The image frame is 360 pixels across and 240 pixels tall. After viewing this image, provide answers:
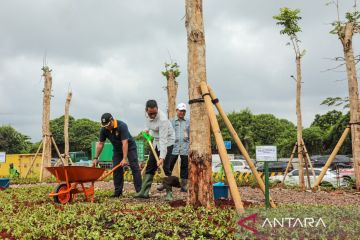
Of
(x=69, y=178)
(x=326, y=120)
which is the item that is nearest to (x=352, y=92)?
(x=69, y=178)

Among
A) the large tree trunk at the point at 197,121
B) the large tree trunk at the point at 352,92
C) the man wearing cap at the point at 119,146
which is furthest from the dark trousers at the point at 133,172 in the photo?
the large tree trunk at the point at 352,92

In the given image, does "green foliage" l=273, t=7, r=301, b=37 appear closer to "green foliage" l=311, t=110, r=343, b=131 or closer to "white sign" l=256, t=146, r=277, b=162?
"white sign" l=256, t=146, r=277, b=162

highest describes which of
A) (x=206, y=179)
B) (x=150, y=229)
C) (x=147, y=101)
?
(x=147, y=101)

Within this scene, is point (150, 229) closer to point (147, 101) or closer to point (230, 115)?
point (147, 101)

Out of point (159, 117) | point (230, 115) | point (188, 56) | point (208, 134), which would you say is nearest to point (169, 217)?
point (208, 134)

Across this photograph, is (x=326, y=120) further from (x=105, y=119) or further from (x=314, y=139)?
(x=105, y=119)

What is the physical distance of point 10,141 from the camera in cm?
6150

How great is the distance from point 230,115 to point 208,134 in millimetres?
53026

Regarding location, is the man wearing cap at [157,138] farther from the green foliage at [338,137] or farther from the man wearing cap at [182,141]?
the green foliage at [338,137]

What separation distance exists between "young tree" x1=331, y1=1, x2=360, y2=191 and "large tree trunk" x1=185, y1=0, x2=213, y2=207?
6392mm

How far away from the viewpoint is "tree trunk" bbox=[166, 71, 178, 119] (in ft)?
56.2

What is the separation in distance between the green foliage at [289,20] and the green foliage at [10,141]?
5358 centimetres

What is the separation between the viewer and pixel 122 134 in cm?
847

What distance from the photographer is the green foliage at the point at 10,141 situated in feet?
198
